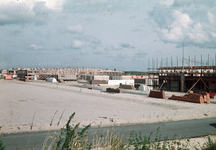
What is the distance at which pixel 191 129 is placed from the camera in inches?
483

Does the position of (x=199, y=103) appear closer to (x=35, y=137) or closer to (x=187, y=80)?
(x=35, y=137)

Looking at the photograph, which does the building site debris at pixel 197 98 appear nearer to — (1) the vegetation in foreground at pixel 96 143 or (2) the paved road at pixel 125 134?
(2) the paved road at pixel 125 134

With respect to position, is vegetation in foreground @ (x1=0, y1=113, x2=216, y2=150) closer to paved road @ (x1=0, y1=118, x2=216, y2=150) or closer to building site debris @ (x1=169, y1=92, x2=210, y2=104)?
paved road @ (x1=0, y1=118, x2=216, y2=150)

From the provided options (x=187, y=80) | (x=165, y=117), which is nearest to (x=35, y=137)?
(x=165, y=117)

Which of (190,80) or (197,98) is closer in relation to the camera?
(197,98)

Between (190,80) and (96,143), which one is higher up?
(96,143)

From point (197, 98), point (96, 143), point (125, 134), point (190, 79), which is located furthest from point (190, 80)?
point (96, 143)

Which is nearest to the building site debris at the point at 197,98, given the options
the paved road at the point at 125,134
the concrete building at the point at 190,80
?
the paved road at the point at 125,134

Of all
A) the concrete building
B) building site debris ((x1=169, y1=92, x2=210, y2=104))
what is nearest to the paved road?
building site debris ((x1=169, y1=92, x2=210, y2=104))

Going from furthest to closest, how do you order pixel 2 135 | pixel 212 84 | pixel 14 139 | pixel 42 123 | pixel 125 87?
pixel 125 87, pixel 212 84, pixel 42 123, pixel 2 135, pixel 14 139

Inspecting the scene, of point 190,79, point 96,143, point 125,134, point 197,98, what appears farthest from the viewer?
point 190,79

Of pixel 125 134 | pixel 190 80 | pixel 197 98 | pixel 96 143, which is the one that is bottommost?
pixel 197 98

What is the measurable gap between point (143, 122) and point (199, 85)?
4091 centimetres

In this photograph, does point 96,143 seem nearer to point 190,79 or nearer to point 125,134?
point 125,134
